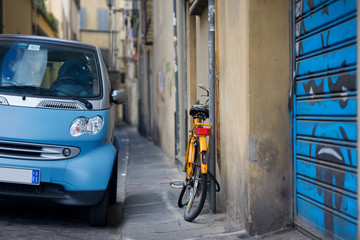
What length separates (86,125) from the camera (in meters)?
4.14

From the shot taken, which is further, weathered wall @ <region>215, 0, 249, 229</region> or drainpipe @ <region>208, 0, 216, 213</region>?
drainpipe @ <region>208, 0, 216, 213</region>

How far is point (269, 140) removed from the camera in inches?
146

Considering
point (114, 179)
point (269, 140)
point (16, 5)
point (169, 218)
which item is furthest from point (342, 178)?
point (16, 5)

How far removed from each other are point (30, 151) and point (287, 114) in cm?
233

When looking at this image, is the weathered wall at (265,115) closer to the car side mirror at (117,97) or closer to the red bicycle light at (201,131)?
the red bicycle light at (201,131)

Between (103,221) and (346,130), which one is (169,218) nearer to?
(103,221)

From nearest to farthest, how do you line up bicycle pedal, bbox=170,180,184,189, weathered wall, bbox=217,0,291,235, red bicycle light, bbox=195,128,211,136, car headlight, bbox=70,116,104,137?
weathered wall, bbox=217,0,291,235, car headlight, bbox=70,116,104,137, red bicycle light, bbox=195,128,211,136, bicycle pedal, bbox=170,180,184,189

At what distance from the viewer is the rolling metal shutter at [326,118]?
280 cm

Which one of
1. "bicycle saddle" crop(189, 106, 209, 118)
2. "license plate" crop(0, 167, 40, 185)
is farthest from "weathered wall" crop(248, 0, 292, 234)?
"license plate" crop(0, 167, 40, 185)

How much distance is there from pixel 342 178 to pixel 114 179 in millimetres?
2790

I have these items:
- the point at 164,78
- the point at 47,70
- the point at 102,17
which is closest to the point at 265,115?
the point at 47,70

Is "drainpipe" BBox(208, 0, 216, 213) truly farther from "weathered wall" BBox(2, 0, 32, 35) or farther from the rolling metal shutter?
"weathered wall" BBox(2, 0, 32, 35)

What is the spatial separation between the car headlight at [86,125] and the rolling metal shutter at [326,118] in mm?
1852

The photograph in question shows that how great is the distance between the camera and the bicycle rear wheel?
4.30 metres
